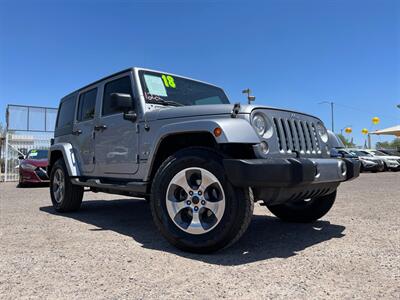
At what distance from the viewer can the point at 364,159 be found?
2188 cm

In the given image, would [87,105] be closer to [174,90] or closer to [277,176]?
[174,90]

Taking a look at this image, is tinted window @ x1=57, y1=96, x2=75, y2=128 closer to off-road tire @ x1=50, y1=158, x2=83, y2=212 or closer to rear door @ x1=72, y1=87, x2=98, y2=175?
rear door @ x1=72, y1=87, x2=98, y2=175

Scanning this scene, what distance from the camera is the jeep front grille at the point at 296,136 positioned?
3.51 m

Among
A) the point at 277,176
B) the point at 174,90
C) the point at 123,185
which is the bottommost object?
the point at 123,185

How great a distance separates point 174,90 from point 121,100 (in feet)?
2.89

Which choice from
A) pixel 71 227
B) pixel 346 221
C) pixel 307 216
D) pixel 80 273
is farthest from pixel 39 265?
pixel 346 221

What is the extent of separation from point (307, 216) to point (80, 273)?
3.09m

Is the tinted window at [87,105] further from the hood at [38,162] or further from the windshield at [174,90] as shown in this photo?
the hood at [38,162]

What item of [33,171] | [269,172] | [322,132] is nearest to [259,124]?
[269,172]

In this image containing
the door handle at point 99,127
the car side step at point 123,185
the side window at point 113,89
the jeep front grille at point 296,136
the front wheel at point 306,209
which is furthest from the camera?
the door handle at point 99,127

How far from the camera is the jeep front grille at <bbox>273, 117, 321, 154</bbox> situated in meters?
3.51

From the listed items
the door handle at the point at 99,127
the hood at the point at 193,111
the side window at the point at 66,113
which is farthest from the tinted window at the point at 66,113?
the hood at the point at 193,111

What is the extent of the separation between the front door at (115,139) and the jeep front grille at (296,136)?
1761 mm

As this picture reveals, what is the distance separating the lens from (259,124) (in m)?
3.41
